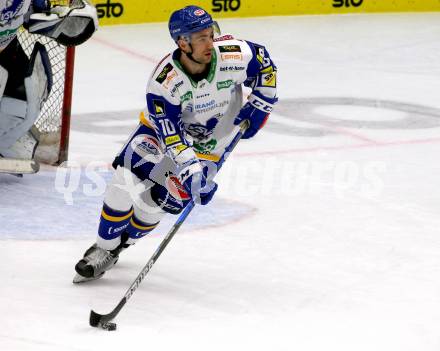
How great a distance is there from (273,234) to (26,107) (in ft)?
4.74

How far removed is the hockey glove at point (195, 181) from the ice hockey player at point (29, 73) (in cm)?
174

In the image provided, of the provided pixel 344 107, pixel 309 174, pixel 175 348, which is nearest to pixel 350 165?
pixel 309 174

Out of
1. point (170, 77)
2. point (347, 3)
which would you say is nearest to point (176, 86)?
point (170, 77)

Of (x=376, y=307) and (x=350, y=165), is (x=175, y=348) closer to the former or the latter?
(x=376, y=307)

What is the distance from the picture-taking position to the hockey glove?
4.20m

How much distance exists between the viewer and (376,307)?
4312 millimetres

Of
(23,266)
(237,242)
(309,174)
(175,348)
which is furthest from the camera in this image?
(309,174)

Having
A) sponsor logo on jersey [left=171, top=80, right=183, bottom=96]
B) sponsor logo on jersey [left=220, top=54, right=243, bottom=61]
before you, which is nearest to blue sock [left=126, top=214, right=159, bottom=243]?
sponsor logo on jersey [left=171, top=80, right=183, bottom=96]

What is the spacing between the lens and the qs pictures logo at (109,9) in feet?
29.4

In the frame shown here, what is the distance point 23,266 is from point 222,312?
0.84 meters

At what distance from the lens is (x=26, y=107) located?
19.4 feet

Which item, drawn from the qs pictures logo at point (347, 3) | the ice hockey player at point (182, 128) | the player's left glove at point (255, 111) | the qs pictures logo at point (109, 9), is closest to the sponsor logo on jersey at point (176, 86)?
the ice hockey player at point (182, 128)

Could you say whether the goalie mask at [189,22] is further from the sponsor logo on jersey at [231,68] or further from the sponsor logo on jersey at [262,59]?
the sponsor logo on jersey at [262,59]

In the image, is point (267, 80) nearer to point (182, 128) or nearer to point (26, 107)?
point (182, 128)
